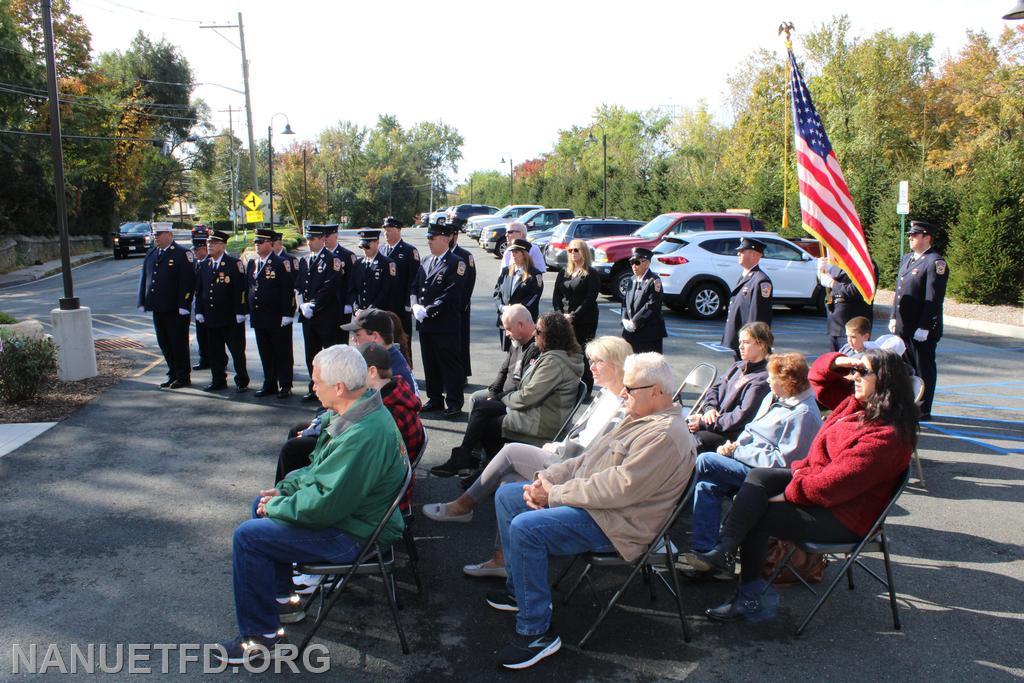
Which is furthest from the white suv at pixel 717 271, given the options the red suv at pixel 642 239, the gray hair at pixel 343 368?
the gray hair at pixel 343 368

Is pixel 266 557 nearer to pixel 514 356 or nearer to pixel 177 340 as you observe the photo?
pixel 514 356

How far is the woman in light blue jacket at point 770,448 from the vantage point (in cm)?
458

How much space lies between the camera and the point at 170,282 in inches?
377

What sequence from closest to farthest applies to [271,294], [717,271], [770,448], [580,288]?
[770,448], [580,288], [271,294], [717,271]

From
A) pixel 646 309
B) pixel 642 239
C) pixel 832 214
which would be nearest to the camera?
pixel 832 214

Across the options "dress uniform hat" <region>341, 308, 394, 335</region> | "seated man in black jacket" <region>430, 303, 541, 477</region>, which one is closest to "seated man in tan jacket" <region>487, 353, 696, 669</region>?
"seated man in black jacket" <region>430, 303, 541, 477</region>

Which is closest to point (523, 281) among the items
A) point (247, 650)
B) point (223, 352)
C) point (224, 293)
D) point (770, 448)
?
point (224, 293)

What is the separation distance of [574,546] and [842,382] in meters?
2.35

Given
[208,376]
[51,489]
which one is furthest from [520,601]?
[208,376]

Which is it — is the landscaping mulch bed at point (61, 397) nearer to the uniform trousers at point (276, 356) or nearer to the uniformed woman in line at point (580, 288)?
the uniform trousers at point (276, 356)

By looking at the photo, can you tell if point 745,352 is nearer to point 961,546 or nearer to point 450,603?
point 961,546

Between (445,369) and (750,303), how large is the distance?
320 cm

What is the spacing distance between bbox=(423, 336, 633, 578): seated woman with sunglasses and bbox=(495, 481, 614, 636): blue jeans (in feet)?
2.60

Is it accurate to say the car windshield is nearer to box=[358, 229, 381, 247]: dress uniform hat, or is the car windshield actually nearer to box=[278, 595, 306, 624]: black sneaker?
box=[358, 229, 381, 247]: dress uniform hat
